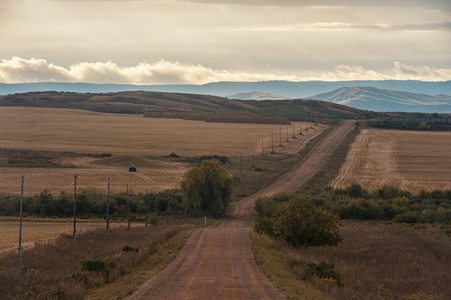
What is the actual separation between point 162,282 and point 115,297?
295 cm

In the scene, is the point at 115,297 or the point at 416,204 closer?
the point at 115,297

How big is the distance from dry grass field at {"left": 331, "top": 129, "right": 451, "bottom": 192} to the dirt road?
49450 mm

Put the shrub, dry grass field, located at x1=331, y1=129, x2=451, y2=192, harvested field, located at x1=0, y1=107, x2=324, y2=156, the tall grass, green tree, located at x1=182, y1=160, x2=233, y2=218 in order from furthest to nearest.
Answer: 1. harvested field, located at x1=0, y1=107, x2=324, y2=156
2. dry grass field, located at x1=331, y1=129, x2=451, y2=192
3. green tree, located at x1=182, y1=160, x2=233, y2=218
4. the shrub
5. the tall grass

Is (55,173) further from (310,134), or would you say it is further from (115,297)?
(310,134)

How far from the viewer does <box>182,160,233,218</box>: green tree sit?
64.9 m

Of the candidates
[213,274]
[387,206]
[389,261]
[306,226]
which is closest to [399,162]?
[387,206]

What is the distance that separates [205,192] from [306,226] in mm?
30540

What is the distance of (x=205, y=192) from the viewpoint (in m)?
65.1

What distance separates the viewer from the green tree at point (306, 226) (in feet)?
117

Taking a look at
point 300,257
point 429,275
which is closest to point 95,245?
point 300,257

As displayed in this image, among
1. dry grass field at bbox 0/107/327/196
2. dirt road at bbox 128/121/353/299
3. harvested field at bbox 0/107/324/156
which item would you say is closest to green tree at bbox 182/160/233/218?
dry grass field at bbox 0/107/327/196

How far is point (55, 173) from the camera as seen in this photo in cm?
8688

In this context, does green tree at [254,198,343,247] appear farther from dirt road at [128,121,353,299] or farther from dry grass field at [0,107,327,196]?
dry grass field at [0,107,327,196]

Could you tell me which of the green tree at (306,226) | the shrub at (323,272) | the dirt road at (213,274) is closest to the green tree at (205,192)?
the dirt road at (213,274)
